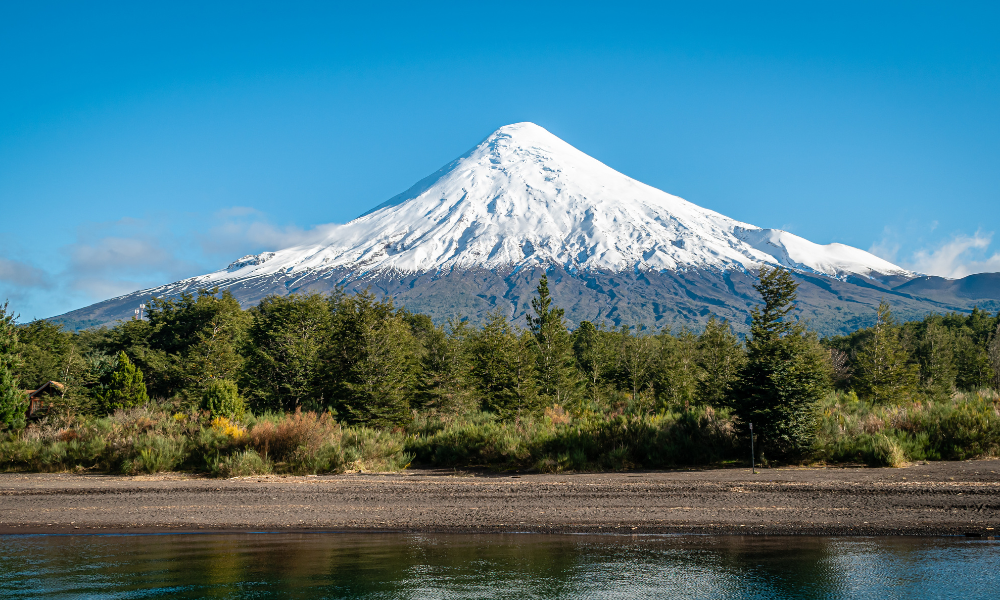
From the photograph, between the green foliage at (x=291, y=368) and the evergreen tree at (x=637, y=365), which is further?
the evergreen tree at (x=637, y=365)

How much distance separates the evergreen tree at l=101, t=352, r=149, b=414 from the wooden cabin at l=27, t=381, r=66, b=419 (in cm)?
228

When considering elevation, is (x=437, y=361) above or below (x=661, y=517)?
above

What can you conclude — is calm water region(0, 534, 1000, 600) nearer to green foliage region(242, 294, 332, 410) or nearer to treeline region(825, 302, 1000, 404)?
treeline region(825, 302, 1000, 404)

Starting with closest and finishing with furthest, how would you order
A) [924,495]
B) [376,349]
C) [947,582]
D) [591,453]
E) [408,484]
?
[947,582]
[924,495]
[408,484]
[591,453]
[376,349]

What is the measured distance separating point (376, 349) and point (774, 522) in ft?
57.4

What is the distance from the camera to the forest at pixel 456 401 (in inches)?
554

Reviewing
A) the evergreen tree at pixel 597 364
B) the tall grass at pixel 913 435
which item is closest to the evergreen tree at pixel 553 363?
the evergreen tree at pixel 597 364

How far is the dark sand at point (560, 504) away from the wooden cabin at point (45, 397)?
13986mm

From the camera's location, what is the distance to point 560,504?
1071 cm

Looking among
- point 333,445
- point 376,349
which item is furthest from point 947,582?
point 376,349

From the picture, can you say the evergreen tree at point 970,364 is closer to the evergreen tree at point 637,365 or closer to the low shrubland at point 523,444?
the evergreen tree at point 637,365

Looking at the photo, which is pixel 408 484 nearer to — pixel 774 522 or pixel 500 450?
pixel 500 450

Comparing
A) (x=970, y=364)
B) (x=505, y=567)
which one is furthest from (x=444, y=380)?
(x=970, y=364)

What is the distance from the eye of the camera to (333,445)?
15.2 m
